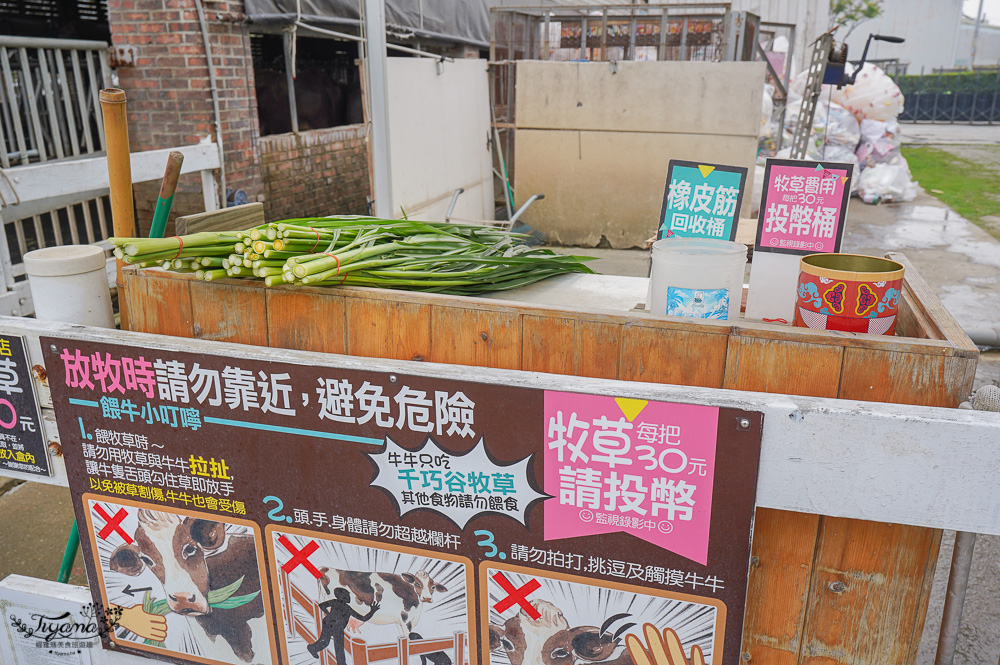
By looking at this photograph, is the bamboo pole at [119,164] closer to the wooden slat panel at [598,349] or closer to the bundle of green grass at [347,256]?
the bundle of green grass at [347,256]

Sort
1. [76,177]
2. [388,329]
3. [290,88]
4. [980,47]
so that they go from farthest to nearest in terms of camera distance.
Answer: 1. [980,47]
2. [290,88]
3. [76,177]
4. [388,329]

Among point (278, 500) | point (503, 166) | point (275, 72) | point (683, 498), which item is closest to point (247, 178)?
point (275, 72)

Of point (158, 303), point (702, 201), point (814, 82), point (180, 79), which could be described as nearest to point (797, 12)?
point (814, 82)

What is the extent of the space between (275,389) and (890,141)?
13207 millimetres

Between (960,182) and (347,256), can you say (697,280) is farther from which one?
(960,182)

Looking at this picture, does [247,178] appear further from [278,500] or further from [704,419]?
[704,419]

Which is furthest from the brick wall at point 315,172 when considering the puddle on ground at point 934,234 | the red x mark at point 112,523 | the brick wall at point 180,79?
the puddle on ground at point 934,234

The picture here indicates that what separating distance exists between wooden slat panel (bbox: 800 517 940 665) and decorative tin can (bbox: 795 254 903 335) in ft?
1.39

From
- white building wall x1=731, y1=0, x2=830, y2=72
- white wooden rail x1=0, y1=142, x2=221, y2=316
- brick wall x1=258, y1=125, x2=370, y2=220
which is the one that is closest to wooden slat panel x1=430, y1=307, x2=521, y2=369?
white wooden rail x1=0, y1=142, x2=221, y2=316

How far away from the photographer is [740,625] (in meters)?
1.60

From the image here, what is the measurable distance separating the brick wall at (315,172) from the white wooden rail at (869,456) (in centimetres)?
605

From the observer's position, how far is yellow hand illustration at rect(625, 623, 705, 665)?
166 cm

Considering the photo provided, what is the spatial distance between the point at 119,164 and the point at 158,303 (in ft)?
1.38

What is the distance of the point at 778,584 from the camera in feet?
5.47
